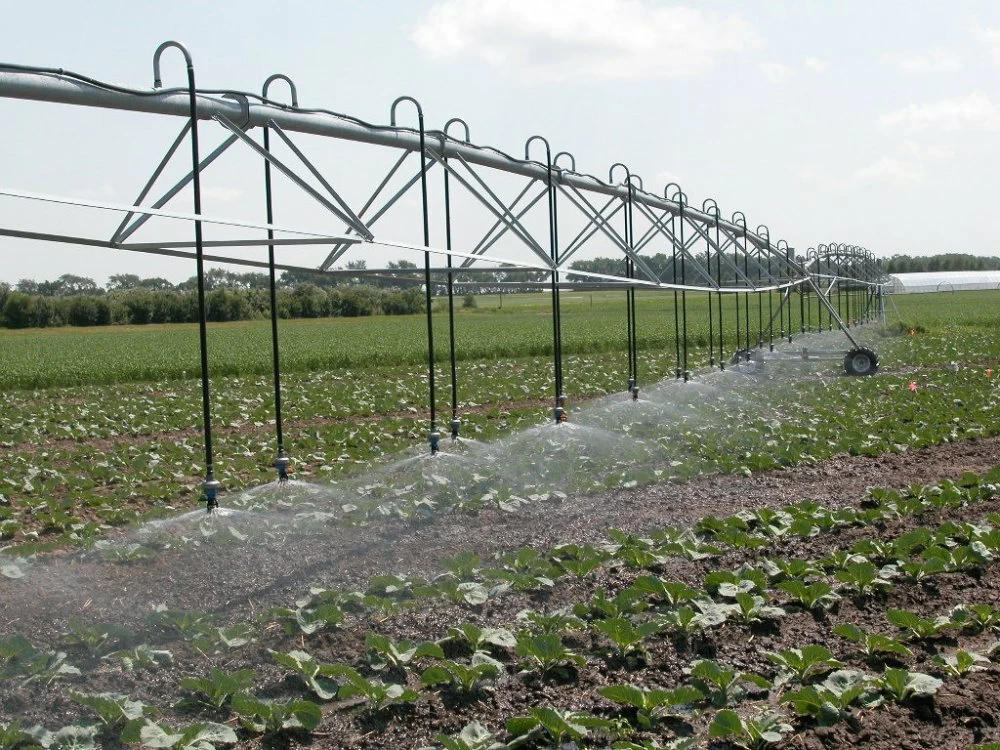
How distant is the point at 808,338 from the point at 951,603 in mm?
25180

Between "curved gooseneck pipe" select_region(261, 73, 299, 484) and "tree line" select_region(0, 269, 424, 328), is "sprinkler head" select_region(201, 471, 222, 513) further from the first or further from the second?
"tree line" select_region(0, 269, 424, 328)

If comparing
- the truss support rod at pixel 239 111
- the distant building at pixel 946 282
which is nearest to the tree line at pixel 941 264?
the distant building at pixel 946 282

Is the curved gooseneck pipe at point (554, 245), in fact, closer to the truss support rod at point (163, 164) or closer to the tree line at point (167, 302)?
the truss support rod at point (163, 164)

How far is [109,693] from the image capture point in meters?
4.03

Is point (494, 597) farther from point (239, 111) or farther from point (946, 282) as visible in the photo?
point (946, 282)

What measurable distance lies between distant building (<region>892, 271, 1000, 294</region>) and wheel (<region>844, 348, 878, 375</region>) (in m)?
74.4

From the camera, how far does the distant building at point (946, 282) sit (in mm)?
93625

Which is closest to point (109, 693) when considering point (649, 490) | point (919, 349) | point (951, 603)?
point (951, 603)

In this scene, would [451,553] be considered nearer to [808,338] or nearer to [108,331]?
[808,338]

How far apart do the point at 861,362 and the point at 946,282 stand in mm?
84774

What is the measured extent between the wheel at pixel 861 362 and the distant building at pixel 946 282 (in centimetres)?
7444

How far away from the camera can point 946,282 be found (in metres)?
96.3

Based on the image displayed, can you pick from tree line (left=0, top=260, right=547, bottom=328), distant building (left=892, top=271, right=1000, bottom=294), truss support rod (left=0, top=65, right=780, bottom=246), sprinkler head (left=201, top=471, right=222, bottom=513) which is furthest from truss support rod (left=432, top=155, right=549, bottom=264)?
distant building (left=892, top=271, right=1000, bottom=294)

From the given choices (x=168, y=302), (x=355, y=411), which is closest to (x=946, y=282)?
(x=168, y=302)
